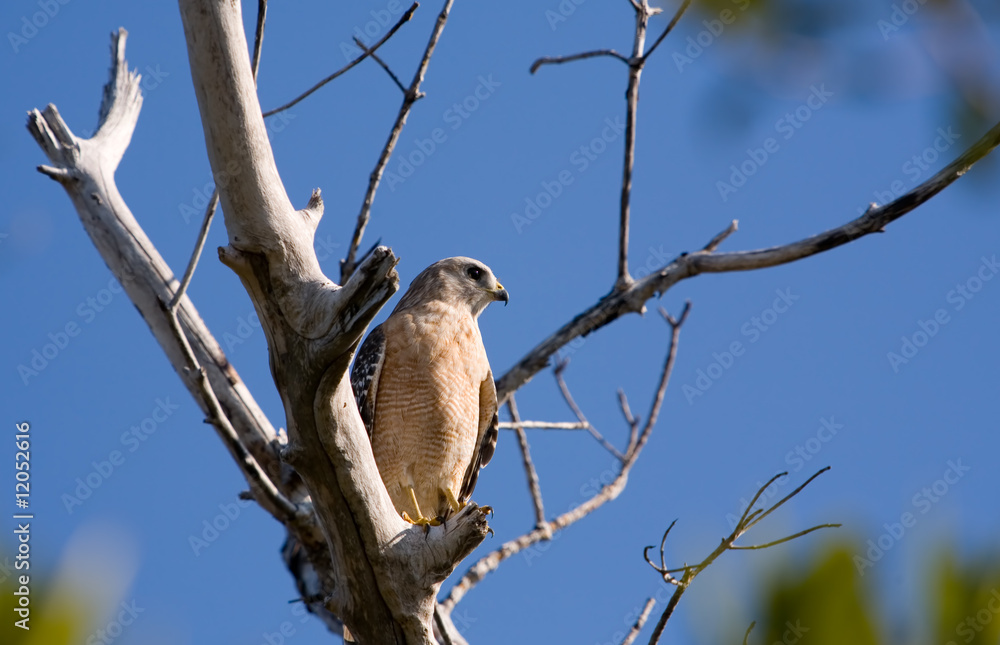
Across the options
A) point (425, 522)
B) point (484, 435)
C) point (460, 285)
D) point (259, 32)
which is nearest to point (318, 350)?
point (425, 522)

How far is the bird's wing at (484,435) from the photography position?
21.4 feet

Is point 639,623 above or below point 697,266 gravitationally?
below

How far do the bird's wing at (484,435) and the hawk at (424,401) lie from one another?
11 millimetres

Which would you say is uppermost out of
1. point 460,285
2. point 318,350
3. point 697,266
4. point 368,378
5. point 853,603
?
point 460,285

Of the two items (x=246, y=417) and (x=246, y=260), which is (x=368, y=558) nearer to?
(x=246, y=260)

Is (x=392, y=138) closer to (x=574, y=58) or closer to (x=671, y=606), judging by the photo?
(x=574, y=58)

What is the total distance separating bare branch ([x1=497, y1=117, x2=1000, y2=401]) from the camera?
4.75 m

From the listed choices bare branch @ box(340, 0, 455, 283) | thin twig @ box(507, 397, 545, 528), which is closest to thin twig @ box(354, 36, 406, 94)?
bare branch @ box(340, 0, 455, 283)

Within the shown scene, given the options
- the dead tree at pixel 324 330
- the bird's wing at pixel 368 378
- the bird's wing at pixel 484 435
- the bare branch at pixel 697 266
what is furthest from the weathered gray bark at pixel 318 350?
the bare branch at pixel 697 266

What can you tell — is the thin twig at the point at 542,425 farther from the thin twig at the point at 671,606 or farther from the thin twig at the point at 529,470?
the thin twig at the point at 671,606

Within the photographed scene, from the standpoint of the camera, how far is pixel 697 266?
6203 mm

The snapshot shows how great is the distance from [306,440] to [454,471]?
2700 millimetres

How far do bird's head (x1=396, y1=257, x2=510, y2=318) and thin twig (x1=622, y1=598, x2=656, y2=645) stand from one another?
2.64m

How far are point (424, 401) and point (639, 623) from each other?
201 centimetres
